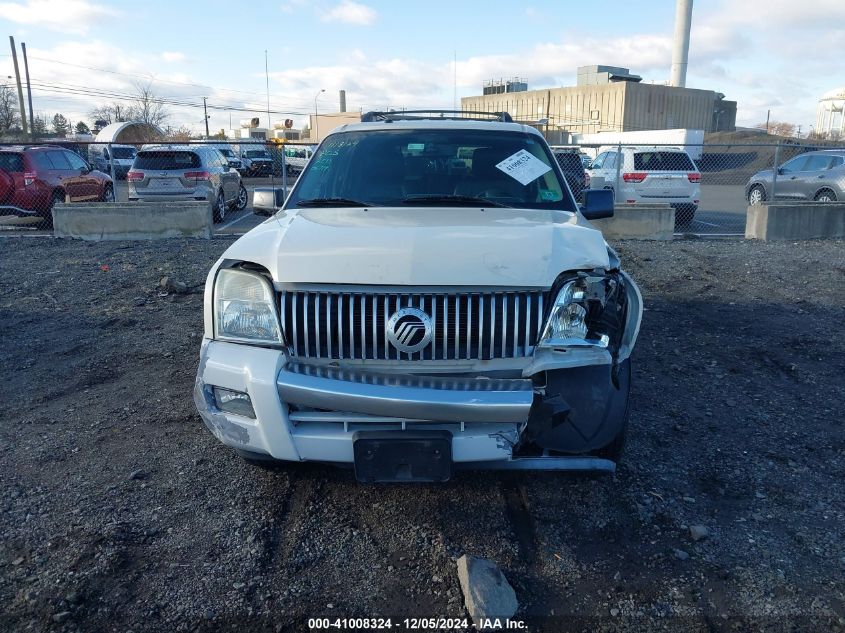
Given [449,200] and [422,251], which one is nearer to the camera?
[422,251]

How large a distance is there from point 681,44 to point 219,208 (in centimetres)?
6905

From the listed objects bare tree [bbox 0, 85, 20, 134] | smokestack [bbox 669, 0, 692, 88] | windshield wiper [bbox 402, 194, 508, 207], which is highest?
smokestack [bbox 669, 0, 692, 88]

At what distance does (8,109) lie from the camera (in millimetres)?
55969

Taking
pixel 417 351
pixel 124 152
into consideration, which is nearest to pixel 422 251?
pixel 417 351

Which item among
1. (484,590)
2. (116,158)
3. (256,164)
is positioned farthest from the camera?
(256,164)

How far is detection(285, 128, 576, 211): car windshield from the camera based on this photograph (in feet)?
14.0

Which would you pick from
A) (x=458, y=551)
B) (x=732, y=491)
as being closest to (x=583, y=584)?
(x=458, y=551)

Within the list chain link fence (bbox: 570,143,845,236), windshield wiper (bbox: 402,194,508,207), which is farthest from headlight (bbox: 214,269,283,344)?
chain link fence (bbox: 570,143,845,236)

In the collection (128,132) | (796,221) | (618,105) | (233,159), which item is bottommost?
(796,221)

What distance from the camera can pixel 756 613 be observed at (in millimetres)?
2645

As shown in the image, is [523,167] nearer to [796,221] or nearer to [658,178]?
[796,221]

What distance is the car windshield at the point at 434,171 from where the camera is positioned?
4.25 metres

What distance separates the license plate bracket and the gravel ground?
1.31 ft

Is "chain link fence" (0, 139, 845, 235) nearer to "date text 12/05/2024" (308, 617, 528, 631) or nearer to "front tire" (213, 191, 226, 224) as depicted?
"front tire" (213, 191, 226, 224)
